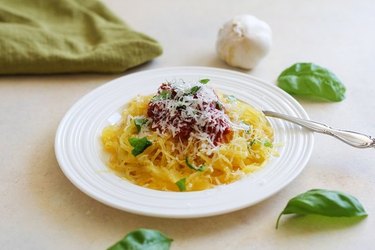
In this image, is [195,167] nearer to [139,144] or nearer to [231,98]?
[139,144]

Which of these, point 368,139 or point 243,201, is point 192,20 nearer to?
point 368,139

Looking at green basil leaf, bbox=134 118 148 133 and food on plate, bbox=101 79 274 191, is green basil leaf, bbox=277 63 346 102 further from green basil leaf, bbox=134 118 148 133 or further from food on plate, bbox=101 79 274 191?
green basil leaf, bbox=134 118 148 133

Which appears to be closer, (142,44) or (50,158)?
(50,158)

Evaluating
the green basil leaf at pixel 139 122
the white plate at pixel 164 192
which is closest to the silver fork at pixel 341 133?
the white plate at pixel 164 192

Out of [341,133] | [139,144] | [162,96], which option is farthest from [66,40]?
[341,133]

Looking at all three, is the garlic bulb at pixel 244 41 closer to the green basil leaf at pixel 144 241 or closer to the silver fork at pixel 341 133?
the silver fork at pixel 341 133

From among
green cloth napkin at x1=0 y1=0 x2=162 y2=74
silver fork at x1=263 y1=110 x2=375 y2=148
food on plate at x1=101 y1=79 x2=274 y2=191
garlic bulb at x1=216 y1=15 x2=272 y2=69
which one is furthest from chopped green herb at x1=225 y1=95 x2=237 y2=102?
green cloth napkin at x1=0 y1=0 x2=162 y2=74

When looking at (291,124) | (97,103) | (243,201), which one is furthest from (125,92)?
(243,201)
